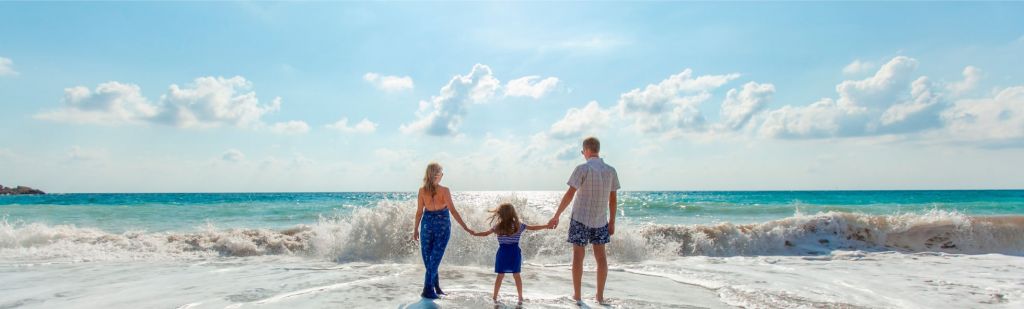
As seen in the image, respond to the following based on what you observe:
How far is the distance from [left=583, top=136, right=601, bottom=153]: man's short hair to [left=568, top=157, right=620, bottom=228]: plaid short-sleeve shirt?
0.48 feet

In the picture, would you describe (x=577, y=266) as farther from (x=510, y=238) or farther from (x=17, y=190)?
(x=17, y=190)

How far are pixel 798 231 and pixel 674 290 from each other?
7.45 metres

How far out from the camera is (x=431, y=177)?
19.9ft

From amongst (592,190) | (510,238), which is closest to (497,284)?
(510,238)

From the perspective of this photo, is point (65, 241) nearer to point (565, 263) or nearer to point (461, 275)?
point (461, 275)

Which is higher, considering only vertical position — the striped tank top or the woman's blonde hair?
the woman's blonde hair

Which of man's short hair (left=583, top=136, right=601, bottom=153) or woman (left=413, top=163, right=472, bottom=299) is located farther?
woman (left=413, top=163, right=472, bottom=299)

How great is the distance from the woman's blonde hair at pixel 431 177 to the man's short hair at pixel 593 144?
1.70m

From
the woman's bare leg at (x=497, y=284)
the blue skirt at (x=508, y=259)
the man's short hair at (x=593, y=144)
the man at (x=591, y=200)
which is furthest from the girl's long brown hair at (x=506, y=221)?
the man's short hair at (x=593, y=144)

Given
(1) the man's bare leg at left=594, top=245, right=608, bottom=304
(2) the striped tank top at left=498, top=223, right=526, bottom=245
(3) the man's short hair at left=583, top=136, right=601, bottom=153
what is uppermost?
(3) the man's short hair at left=583, top=136, right=601, bottom=153

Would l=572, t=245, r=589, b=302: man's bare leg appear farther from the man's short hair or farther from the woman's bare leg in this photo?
the man's short hair

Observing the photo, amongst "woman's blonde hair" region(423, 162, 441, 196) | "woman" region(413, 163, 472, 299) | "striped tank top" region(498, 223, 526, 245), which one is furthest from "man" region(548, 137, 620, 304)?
"woman's blonde hair" region(423, 162, 441, 196)

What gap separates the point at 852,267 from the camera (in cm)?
1008

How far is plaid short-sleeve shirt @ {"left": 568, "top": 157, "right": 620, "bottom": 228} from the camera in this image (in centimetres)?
582
